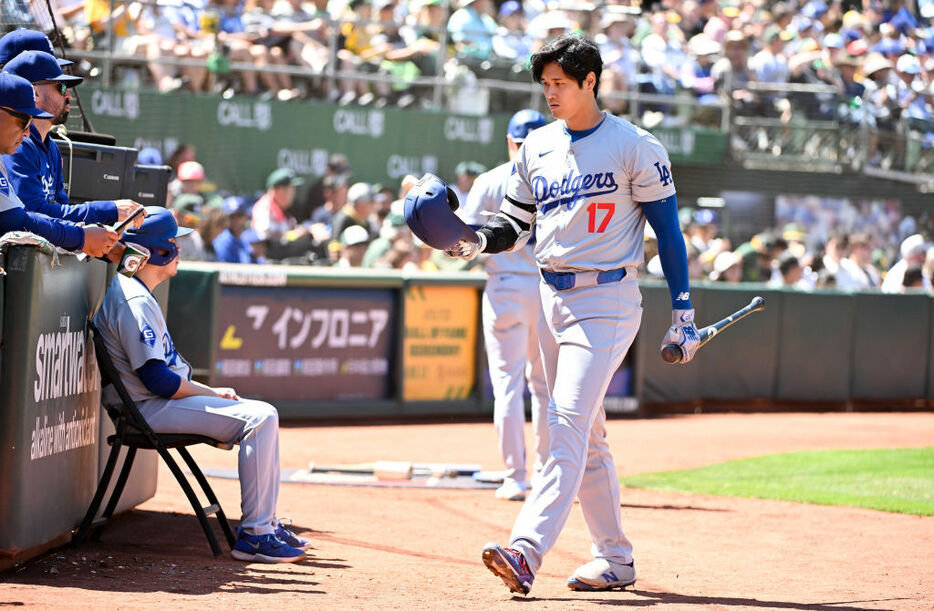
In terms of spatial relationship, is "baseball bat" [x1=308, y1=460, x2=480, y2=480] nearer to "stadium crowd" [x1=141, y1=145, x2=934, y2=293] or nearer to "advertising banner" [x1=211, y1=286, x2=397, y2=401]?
"advertising banner" [x1=211, y1=286, x2=397, y2=401]

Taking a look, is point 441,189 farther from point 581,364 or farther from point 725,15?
point 725,15

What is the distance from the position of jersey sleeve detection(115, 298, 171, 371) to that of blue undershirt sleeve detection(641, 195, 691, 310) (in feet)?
7.41

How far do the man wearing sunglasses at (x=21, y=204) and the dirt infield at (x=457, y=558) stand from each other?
1.39 m

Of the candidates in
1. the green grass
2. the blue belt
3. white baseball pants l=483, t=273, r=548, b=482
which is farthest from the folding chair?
the green grass

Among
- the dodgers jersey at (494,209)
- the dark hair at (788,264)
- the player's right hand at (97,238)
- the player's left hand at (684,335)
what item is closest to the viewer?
the player's left hand at (684,335)

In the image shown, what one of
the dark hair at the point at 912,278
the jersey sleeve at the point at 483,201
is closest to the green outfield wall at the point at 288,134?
the dark hair at the point at 912,278

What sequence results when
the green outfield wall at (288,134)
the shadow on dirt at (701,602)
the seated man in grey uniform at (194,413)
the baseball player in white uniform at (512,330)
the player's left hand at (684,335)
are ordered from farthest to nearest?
the green outfield wall at (288,134)
the baseball player in white uniform at (512,330)
the seated man in grey uniform at (194,413)
the player's left hand at (684,335)
the shadow on dirt at (701,602)

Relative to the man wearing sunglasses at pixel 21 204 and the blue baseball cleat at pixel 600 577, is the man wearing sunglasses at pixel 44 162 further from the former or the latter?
the blue baseball cleat at pixel 600 577

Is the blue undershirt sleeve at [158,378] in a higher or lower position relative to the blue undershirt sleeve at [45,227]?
lower

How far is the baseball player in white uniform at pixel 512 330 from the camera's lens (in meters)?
7.90

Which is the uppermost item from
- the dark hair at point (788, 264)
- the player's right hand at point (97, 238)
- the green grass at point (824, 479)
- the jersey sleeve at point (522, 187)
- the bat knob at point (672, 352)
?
the jersey sleeve at point (522, 187)

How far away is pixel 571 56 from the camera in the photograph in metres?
5.09

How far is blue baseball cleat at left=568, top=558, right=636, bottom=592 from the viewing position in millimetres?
5344

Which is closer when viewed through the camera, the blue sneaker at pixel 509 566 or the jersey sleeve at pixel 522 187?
the blue sneaker at pixel 509 566
